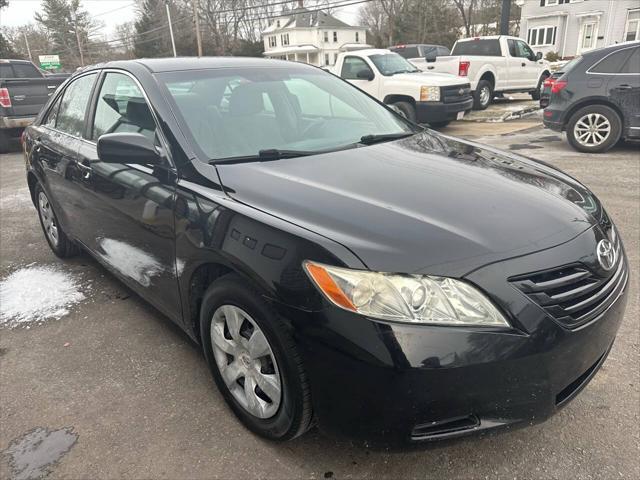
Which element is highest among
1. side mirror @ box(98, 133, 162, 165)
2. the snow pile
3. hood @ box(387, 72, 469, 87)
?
side mirror @ box(98, 133, 162, 165)

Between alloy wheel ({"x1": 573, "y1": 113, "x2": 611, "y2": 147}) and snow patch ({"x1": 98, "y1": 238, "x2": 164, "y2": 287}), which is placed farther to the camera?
alloy wheel ({"x1": 573, "y1": 113, "x2": 611, "y2": 147})

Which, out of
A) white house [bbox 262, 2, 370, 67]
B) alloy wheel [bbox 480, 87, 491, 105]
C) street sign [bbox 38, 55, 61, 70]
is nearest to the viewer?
alloy wheel [bbox 480, 87, 491, 105]

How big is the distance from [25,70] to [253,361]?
50.0ft

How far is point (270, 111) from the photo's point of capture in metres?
2.99

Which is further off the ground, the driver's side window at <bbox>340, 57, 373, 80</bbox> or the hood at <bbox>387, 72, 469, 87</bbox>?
the driver's side window at <bbox>340, 57, 373, 80</bbox>

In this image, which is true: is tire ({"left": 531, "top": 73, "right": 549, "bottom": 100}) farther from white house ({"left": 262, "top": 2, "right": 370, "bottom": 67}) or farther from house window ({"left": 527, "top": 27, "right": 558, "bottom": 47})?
white house ({"left": 262, "top": 2, "right": 370, "bottom": 67})

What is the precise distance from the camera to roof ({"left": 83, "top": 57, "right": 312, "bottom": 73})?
9.84 ft

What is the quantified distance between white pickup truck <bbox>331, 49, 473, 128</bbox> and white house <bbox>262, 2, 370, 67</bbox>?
53.8 m

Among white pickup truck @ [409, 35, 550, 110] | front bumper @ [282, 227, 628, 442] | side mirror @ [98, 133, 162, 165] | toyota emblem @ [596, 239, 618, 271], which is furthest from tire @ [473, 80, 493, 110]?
front bumper @ [282, 227, 628, 442]

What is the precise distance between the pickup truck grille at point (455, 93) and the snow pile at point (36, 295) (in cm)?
849

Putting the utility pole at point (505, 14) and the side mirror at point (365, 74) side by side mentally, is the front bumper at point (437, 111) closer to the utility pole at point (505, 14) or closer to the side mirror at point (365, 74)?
the side mirror at point (365, 74)

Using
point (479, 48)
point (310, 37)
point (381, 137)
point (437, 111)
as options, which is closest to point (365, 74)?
point (437, 111)

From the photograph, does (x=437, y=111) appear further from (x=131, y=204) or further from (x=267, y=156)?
(x=131, y=204)

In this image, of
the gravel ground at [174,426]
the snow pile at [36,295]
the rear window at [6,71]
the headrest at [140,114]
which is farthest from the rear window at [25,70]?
the headrest at [140,114]
